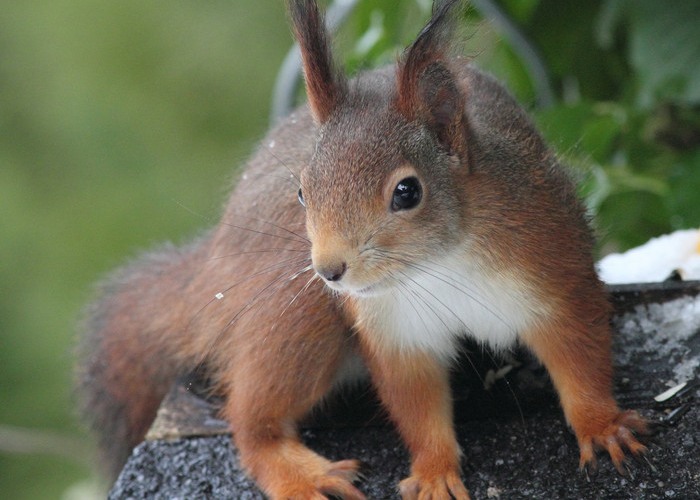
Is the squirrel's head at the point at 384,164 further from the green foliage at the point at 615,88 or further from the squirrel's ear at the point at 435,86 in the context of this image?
the green foliage at the point at 615,88

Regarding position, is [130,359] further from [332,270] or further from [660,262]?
[660,262]

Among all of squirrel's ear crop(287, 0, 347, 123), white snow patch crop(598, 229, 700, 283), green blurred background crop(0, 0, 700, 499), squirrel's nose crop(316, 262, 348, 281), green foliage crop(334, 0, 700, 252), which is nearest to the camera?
squirrel's nose crop(316, 262, 348, 281)

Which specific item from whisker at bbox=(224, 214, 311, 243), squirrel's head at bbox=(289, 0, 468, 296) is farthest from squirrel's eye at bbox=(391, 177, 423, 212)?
whisker at bbox=(224, 214, 311, 243)

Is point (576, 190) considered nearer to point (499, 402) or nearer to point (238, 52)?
point (499, 402)

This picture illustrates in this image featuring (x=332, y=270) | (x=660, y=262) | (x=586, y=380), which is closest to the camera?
(x=332, y=270)

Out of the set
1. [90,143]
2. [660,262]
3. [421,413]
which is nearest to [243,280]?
[421,413]

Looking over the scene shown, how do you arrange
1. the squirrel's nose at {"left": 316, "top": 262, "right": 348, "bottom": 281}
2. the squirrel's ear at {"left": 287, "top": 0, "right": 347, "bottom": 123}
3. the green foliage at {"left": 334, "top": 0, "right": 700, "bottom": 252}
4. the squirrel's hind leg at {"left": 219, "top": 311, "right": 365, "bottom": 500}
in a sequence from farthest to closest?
the green foliage at {"left": 334, "top": 0, "right": 700, "bottom": 252} < the squirrel's hind leg at {"left": 219, "top": 311, "right": 365, "bottom": 500} < the squirrel's ear at {"left": 287, "top": 0, "right": 347, "bottom": 123} < the squirrel's nose at {"left": 316, "top": 262, "right": 348, "bottom": 281}

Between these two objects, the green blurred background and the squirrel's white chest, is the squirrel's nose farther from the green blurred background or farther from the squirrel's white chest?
the green blurred background
